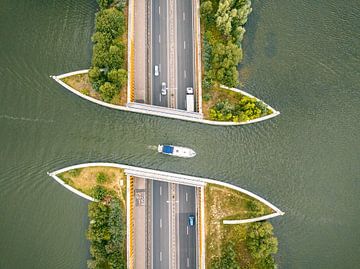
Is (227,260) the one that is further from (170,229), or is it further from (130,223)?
(130,223)

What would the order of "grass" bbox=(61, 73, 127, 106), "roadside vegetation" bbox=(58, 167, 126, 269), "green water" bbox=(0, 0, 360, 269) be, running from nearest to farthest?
"roadside vegetation" bbox=(58, 167, 126, 269), "green water" bbox=(0, 0, 360, 269), "grass" bbox=(61, 73, 127, 106)

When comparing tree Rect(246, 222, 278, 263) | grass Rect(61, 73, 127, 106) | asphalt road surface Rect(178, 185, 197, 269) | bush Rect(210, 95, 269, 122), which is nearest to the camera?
tree Rect(246, 222, 278, 263)

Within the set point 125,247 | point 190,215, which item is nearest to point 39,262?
point 125,247

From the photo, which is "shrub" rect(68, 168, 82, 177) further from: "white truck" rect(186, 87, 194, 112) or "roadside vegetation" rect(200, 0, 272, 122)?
"roadside vegetation" rect(200, 0, 272, 122)

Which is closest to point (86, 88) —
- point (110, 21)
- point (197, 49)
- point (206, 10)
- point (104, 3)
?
point (110, 21)

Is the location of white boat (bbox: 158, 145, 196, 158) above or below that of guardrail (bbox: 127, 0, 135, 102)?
below

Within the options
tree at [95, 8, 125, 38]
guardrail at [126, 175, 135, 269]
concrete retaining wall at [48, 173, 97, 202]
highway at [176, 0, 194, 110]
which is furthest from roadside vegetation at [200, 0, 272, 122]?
concrete retaining wall at [48, 173, 97, 202]
